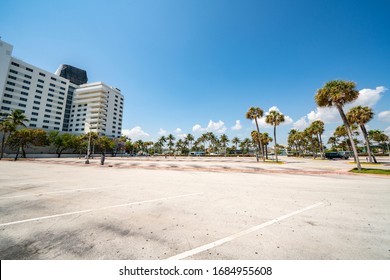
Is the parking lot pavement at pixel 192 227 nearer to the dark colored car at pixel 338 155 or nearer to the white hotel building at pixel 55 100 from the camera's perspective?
the dark colored car at pixel 338 155

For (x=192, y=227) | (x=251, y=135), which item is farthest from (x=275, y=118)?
(x=192, y=227)

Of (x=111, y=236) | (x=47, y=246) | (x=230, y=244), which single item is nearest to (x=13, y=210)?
(x=47, y=246)

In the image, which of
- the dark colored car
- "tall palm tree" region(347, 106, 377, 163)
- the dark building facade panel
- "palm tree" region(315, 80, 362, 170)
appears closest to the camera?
"palm tree" region(315, 80, 362, 170)

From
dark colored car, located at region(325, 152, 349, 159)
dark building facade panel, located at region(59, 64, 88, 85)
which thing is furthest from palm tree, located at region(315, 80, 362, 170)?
dark building facade panel, located at region(59, 64, 88, 85)

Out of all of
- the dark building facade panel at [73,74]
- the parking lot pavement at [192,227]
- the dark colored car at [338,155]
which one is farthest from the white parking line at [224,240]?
the dark building facade panel at [73,74]

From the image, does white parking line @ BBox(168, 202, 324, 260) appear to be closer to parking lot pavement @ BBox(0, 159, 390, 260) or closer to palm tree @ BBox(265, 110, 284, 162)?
parking lot pavement @ BBox(0, 159, 390, 260)

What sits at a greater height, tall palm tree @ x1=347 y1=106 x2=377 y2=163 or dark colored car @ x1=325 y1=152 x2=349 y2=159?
tall palm tree @ x1=347 y1=106 x2=377 y2=163

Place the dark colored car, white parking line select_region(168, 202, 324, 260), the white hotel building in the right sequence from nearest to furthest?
white parking line select_region(168, 202, 324, 260) < the dark colored car < the white hotel building

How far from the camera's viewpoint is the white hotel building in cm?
6688

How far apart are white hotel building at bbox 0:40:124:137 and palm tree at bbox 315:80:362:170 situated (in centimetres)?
6351

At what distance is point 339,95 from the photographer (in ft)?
Result: 59.7

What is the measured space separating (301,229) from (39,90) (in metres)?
112

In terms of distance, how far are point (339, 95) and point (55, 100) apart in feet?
376

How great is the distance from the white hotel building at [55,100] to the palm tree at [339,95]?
208 ft
